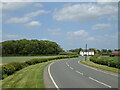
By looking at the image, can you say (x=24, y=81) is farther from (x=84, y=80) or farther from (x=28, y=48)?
(x=28, y=48)

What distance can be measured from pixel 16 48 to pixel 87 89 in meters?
122

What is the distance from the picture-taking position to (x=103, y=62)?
127ft

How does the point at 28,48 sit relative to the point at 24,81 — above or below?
above

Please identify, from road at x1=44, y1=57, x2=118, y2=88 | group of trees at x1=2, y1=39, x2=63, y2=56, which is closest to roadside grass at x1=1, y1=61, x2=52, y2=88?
road at x1=44, y1=57, x2=118, y2=88

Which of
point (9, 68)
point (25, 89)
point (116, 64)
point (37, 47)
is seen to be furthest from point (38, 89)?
point (37, 47)

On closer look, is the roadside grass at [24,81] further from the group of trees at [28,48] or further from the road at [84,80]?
the group of trees at [28,48]

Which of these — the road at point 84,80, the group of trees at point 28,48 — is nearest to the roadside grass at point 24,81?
the road at point 84,80

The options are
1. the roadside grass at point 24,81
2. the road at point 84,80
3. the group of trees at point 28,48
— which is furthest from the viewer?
the group of trees at point 28,48

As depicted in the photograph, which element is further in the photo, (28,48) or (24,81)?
(28,48)

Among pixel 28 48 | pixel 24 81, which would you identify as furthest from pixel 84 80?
pixel 28 48

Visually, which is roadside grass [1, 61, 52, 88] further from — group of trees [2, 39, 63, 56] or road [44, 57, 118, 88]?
group of trees [2, 39, 63, 56]

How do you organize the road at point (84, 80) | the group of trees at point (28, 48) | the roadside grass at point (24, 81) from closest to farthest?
1. the road at point (84, 80)
2. the roadside grass at point (24, 81)
3. the group of trees at point (28, 48)

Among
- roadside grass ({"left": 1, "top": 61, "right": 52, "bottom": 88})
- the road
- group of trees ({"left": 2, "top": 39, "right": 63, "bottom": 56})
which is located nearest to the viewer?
the road

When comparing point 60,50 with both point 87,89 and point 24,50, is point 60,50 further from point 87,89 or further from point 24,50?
point 87,89
